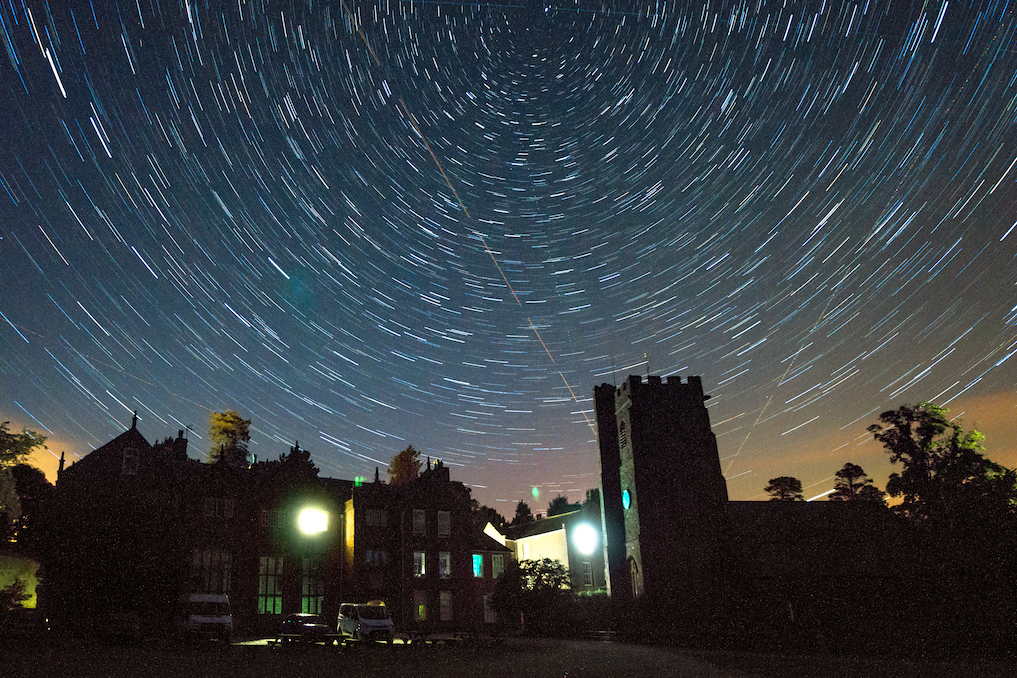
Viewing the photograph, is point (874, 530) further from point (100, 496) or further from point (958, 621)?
point (100, 496)

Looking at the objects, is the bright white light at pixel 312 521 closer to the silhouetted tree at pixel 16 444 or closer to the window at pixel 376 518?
the window at pixel 376 518

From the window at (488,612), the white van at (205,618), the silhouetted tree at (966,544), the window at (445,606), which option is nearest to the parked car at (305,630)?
the white van at (205,618)

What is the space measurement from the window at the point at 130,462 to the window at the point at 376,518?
17701mm

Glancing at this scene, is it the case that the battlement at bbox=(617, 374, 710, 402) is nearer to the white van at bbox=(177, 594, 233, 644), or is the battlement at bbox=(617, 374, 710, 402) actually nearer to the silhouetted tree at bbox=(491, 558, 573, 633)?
the silhouetted tree at bbox=(491, 558, 573, 633)

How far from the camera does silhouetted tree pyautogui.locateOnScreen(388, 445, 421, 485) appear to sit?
9005cm

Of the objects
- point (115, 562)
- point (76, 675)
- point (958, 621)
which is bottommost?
point (958, 621)

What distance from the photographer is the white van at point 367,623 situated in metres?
32.5

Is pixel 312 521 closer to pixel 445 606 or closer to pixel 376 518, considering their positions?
pixel 376 518

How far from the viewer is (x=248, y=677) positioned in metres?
17.3

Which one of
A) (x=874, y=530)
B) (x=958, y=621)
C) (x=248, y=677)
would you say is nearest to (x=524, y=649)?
(x=248, y=677)

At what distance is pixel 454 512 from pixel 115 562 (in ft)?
89.1

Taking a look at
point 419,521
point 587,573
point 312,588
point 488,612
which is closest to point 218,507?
point 312,588

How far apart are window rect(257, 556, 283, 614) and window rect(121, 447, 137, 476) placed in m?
11.8

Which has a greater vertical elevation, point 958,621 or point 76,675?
point 76,675
